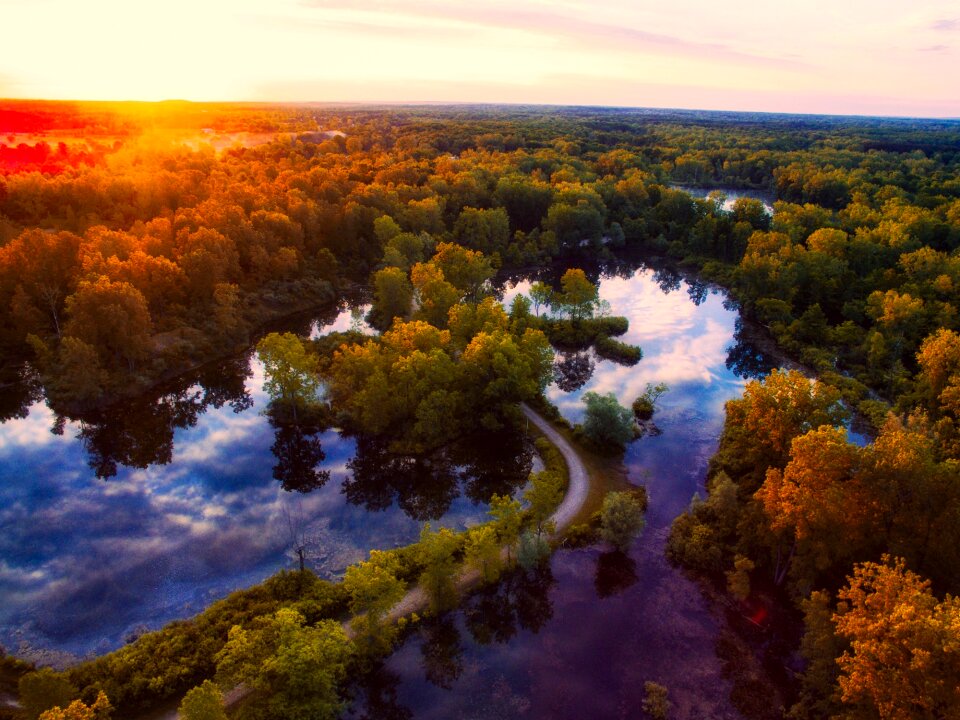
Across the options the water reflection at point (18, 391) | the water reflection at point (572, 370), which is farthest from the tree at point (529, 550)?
the water reflection at point (18, 391)

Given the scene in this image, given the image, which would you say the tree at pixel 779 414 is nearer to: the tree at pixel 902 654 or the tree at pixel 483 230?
the tree at pixel 902 654

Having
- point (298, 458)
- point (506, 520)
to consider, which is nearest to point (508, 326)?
point (298, 458)

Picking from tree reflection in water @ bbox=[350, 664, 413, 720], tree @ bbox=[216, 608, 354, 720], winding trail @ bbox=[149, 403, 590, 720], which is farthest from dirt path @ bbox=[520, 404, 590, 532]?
tree @ bbox=[216, 608, 354, 720]

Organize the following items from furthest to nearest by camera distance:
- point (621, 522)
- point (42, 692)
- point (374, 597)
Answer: point (621, 522)
point (374, 597)
point (42, 692)

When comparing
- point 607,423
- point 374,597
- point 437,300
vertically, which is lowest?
point 374,597

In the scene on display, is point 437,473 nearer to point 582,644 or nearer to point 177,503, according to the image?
point 582,644

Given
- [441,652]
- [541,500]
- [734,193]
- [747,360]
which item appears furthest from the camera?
[734,193]
